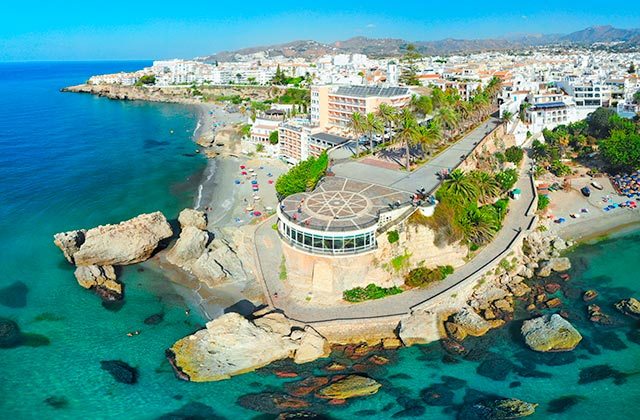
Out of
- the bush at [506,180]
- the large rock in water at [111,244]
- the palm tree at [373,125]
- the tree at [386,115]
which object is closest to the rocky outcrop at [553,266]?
the bush at [506,180]

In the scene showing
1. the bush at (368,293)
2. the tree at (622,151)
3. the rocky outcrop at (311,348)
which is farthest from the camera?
the tree at (622,151)

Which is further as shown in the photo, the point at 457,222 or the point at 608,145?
the point at 608,145

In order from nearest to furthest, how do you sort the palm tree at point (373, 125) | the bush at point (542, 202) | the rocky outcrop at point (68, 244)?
the rocky outcrop at point (68, 244)
the bush at point (542, 202)
the palm tree at point (373, 125)

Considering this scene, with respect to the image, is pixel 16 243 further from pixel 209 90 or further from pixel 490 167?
pixel 209 90

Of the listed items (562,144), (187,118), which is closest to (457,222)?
(562,144)

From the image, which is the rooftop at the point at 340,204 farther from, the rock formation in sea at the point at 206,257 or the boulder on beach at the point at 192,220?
the boulder on beach at the point at 192,220
